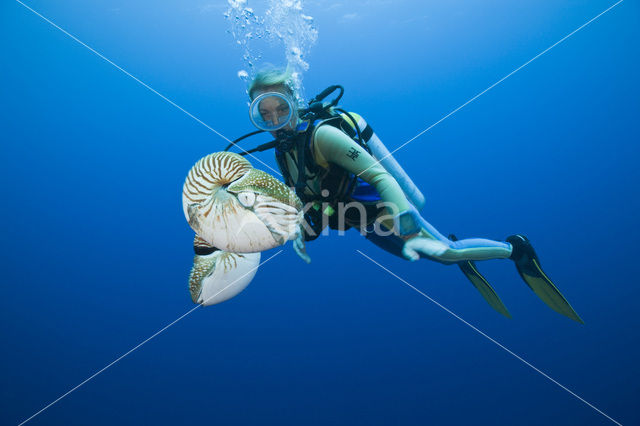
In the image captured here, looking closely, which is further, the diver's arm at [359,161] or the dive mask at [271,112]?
the dive mask at [271,112]

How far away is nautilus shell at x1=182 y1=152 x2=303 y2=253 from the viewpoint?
124 centimetres

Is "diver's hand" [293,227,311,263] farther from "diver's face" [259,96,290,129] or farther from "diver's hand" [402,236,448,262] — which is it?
"diver's face" [259,96,290,129]

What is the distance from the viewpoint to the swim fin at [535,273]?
275cm

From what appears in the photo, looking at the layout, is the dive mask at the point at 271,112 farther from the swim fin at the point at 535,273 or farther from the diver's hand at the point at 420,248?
the swim fin at the point at 535,273

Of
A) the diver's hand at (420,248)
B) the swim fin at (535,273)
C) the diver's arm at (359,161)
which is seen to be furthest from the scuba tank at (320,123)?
the swim fin at (535,273)

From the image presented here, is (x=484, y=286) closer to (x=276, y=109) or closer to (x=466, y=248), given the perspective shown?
(x=466, y=248)

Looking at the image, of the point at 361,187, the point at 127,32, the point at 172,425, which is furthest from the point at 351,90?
the point at 172,425

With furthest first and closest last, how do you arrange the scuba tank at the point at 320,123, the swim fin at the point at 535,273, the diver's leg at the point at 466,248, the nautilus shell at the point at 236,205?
1. the swim fin at the point at 535,273
2. the diver's leg at the point at 466,248
3. the scuba tank at the point at 320,123
4. the nautilus shell at the point at 236,205

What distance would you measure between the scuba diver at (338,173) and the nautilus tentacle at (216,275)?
0.08 metres

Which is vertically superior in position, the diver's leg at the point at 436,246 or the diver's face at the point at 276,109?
the diver's face at the point at 276,109

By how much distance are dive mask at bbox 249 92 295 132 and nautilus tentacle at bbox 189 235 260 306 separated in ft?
2.74

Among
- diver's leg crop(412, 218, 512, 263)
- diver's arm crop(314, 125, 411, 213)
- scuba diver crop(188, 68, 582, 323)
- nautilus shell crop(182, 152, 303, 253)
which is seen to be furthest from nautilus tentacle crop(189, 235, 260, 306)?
diver's leg crop(412, 218, 512, 263)

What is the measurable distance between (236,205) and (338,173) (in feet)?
3.14

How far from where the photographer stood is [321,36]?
12.1m
